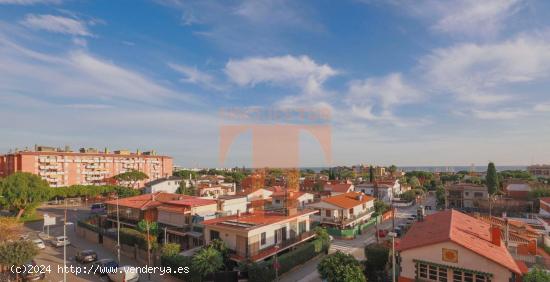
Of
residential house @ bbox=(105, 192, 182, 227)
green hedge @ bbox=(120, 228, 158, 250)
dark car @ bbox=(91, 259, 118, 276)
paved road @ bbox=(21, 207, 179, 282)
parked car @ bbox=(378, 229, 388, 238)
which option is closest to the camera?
paved road @ bbox=(21, 207, 179, 282)

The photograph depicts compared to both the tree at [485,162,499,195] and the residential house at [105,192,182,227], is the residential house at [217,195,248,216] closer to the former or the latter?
the residential house at [105,192,182,227]

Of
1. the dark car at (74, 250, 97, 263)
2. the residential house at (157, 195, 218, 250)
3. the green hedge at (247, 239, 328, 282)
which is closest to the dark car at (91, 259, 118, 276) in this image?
the dark car at (74, 250, 97, 263)

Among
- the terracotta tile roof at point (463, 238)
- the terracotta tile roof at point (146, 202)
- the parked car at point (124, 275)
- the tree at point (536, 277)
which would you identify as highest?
the terracotta tile roof at point (463, 238)

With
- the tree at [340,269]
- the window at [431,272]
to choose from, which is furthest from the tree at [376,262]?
the window at [431,272]

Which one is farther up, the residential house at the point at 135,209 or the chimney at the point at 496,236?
the chimney at the point at 496,236

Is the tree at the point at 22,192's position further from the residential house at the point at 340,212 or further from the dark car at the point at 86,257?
the residential house at the point at 340,212

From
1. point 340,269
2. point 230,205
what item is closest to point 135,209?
point 230,205

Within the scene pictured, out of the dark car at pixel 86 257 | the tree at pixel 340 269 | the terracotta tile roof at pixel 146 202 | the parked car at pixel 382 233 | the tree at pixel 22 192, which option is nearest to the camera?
the tree at pixel 340 269
